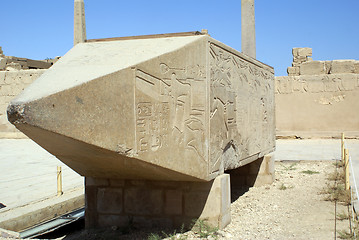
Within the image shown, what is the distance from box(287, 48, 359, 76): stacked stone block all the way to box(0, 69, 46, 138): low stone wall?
27.5 ft

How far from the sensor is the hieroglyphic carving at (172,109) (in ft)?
10.2

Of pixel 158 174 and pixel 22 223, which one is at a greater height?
pixel 158 174

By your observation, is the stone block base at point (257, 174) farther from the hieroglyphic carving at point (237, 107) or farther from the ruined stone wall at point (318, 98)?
the ruined stone wall at point (318, 98)

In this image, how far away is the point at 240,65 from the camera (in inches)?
192

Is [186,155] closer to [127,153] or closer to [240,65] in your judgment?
[127,153]

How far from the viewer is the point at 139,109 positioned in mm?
3078

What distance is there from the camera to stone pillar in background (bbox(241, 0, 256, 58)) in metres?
9.55

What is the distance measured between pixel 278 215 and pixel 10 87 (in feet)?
37.0

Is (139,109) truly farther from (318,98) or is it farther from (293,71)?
(293,71)

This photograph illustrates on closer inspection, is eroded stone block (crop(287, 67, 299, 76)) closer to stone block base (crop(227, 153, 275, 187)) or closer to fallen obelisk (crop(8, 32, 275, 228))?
stone block base (crop(227, 153, 275, 187))

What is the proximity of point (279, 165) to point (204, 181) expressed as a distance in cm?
482

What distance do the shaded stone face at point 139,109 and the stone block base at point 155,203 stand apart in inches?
7.5

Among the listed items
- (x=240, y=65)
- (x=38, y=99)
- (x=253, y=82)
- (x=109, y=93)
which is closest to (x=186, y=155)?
(x=109, y=93)

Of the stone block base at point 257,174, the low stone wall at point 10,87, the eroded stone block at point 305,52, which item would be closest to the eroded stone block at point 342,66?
the eroded stone block at point 305,52
